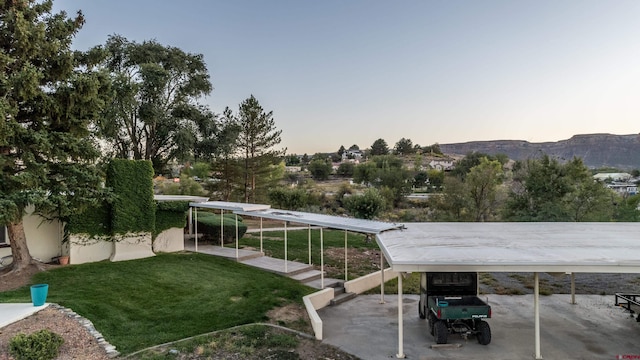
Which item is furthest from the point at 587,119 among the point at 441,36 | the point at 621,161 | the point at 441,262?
the point at 621,161

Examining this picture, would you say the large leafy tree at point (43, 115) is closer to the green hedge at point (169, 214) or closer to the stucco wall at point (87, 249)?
the stucco wall at point (87, 249)

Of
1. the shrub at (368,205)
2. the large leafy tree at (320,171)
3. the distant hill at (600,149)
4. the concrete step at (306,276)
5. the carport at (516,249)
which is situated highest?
the distant hill at (600,149)

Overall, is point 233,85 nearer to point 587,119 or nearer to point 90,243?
point 90,243

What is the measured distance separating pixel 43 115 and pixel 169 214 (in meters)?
5.30

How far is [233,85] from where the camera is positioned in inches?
1104

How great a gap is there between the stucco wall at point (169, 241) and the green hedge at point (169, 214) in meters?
0.22

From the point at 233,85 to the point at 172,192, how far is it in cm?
1286

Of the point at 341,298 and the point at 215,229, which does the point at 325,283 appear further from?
the point at 215,229

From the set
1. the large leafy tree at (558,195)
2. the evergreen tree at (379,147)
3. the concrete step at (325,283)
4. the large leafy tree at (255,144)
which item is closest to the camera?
the concrete step at (325,283)

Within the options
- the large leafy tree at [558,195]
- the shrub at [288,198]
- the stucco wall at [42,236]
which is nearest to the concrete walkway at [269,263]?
the stucco wall at [42,236]

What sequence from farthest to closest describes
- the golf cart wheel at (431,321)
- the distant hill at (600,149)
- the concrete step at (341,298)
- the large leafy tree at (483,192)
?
the distant hill at (600,149)
the large leafy tree at (483,192)
the concrete step at (341,298)
the golf cart wheel at (431,321)

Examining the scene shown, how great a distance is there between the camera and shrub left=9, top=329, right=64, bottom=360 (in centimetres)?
538

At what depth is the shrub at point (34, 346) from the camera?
17.7ft

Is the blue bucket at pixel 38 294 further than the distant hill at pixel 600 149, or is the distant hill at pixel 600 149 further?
the distant hill at pixel 600 149
